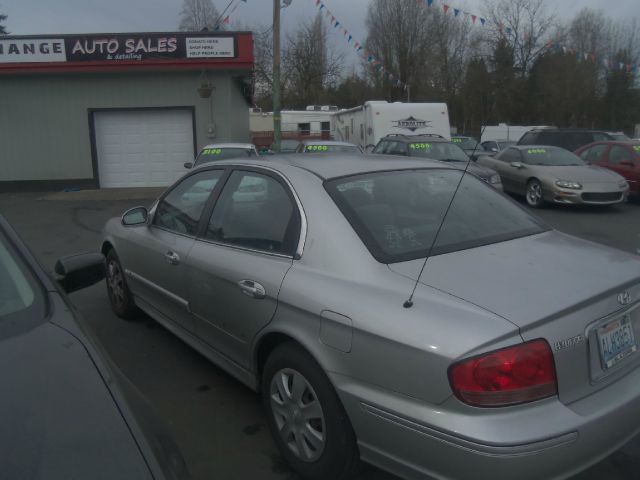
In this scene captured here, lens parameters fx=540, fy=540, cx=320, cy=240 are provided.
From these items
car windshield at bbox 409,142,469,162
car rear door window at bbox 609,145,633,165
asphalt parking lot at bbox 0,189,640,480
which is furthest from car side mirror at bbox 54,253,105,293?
car rear door window at bbox 609,145,633,165

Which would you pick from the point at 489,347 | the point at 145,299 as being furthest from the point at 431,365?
the point at 145,299

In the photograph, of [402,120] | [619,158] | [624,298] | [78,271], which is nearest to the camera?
[624,298]

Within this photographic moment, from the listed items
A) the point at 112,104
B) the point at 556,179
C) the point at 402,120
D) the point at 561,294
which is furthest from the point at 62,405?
the point at 402,120

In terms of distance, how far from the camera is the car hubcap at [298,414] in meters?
2.56

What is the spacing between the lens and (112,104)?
51.5 feet

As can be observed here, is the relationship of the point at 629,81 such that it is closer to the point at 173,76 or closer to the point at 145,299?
the point at 173,76

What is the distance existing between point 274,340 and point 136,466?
1411mm

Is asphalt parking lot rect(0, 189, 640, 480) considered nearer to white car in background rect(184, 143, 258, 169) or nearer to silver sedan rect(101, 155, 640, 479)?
silver sedan rect(101, 155, 640, 479)

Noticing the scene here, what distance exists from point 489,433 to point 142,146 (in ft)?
51.5

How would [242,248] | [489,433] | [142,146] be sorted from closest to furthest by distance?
[489,433]
[242,248]
[142,146]

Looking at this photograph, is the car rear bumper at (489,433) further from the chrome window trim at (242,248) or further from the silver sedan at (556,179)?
the silver sedan at (556,179)

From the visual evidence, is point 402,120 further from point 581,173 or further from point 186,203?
point 186,203

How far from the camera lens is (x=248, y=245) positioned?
124 inches

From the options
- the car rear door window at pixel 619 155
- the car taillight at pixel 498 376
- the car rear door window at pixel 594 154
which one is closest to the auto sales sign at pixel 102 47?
the car rear door window at pixel 594 154
